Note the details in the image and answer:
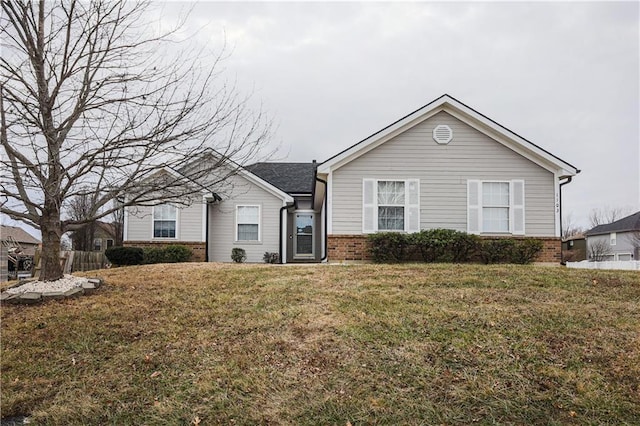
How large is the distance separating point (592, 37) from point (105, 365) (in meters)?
15.1

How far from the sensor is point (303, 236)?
19891 mm

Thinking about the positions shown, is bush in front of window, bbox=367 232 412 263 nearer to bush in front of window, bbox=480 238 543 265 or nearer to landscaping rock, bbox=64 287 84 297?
bush in front of window, bbox=480 238 543 265

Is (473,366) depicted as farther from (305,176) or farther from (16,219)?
(305,176)

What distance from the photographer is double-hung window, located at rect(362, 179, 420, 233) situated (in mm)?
13938

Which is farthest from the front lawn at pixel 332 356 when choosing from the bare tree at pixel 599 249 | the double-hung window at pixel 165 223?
the bare tree at pixel 599 249

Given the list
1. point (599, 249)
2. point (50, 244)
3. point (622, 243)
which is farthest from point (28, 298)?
point (622, 243)

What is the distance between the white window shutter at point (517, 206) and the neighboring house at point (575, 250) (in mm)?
26312

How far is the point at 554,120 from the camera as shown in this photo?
68.2 ft

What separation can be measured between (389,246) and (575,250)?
3369cm

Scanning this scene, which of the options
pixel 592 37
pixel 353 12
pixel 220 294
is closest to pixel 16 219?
pixel 220 294

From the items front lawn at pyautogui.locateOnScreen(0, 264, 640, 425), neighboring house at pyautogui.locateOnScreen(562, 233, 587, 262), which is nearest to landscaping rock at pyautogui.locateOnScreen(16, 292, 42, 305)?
front lawn at pyautogui.locateOnScreen(0, 264, 640, 425)

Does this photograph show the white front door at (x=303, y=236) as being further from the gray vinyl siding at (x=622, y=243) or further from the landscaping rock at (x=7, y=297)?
the gray vinyl siding at (x=622, y=243)

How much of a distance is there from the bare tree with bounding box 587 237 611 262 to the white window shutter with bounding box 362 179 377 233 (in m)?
31.3

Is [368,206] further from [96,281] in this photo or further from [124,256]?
[124,256]
